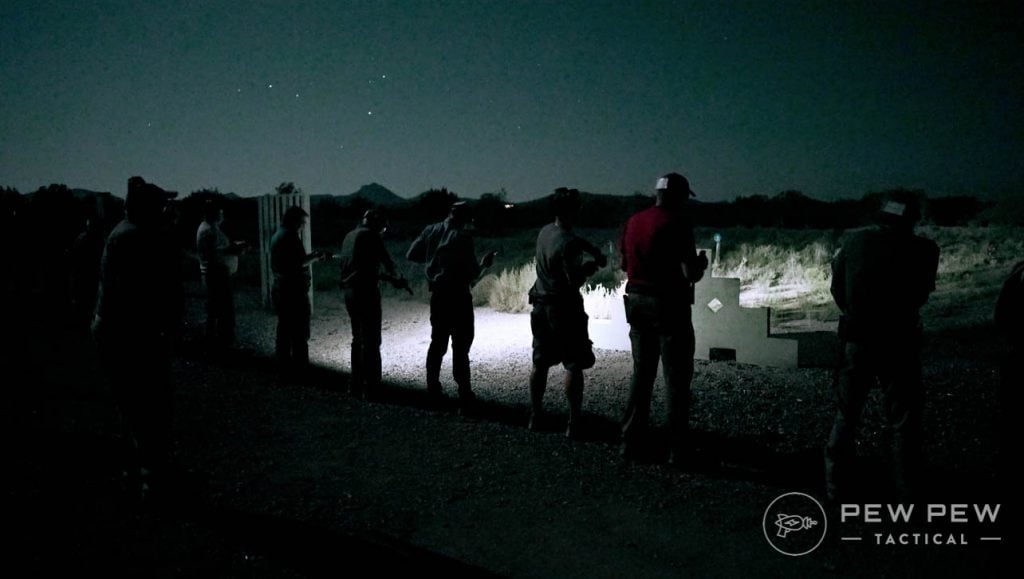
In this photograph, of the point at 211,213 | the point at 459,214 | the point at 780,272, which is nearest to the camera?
the point at 459,214

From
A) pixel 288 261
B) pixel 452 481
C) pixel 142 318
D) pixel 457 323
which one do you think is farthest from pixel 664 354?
pixel 288 261

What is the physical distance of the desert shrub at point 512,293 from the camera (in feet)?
44.9

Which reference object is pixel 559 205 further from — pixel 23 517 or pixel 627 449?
pixel 23 517

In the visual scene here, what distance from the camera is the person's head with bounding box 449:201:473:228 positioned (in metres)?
6.35

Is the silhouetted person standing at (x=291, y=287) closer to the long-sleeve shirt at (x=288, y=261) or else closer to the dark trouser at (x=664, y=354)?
the long-sleeve shirt at (x=288, y=261)

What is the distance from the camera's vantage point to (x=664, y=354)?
5.03m

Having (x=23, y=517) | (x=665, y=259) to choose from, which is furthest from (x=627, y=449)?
(x=23, y=517)

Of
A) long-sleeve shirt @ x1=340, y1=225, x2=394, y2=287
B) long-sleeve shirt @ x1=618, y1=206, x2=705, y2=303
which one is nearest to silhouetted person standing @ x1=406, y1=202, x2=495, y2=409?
long-sleeve shirt @ x1=340, y1=225, x2=394, y2=287

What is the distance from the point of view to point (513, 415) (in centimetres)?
665

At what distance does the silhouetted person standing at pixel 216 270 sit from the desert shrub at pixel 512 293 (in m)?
5.81

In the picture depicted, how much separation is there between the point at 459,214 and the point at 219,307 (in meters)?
4.48

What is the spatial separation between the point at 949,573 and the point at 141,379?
15.9 feet

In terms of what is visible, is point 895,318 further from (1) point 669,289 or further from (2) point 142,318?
(2) point 142,318

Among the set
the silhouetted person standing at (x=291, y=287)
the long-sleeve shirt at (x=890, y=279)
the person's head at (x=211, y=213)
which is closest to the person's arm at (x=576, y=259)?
the long-sleeve shirt at (x=890, y=279)
